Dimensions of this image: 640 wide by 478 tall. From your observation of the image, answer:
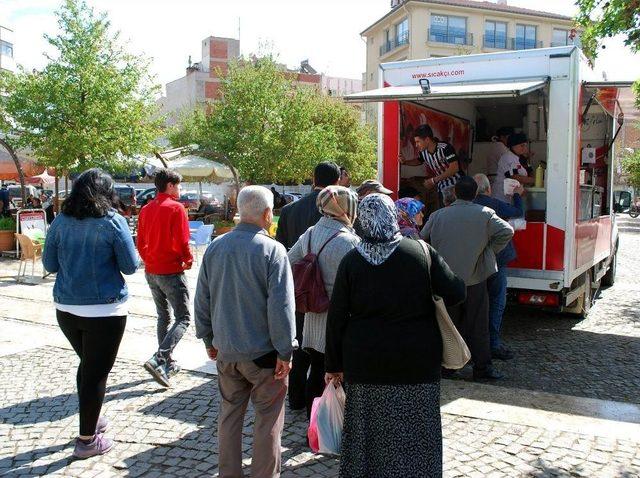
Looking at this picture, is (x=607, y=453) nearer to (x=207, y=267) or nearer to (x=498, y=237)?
A: (x=498, y=237)

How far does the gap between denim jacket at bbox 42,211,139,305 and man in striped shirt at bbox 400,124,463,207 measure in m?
4.33

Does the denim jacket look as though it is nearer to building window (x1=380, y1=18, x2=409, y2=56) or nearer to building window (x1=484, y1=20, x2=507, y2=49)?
building window (x1=380, y1=18, x2=409, y2=56)

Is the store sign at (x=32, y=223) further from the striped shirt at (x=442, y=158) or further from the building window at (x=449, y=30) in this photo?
the building window at (x=449, y=30)

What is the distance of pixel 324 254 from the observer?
401 cm

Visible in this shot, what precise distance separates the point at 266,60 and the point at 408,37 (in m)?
26.2

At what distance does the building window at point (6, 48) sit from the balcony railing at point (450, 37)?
35620 millimetres

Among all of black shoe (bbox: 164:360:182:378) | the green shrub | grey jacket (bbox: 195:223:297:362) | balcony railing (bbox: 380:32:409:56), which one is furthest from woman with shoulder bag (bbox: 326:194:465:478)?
balcony railing (bbox: 380:32:409:56)

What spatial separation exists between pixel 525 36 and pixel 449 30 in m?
7.57

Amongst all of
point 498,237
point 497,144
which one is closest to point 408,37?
point 497,144

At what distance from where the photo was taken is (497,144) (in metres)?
8.55

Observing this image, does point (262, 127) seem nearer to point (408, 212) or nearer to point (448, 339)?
point (408, 212)

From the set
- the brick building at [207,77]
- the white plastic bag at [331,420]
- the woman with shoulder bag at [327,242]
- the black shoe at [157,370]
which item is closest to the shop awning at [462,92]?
the woman with shoulder bag at [327,242]

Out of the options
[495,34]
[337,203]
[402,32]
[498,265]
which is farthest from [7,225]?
[495,34]

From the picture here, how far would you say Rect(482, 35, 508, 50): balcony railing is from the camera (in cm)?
5109
